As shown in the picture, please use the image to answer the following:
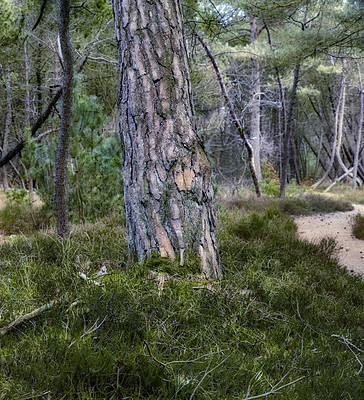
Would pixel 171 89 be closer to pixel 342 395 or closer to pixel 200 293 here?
pixel 200 293

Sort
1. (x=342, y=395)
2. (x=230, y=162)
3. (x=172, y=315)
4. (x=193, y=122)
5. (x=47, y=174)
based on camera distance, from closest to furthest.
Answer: (x=342, y=395) → (x=172, y=315) → (x=193, y=122) → (x=47, y=174) → (x=230, y=162)

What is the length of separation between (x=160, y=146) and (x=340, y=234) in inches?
179

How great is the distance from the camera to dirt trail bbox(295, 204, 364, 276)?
437 centimetres

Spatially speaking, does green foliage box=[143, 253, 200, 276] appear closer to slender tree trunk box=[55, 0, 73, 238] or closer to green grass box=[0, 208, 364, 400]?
green grass box=[0, 208, 364, 400]

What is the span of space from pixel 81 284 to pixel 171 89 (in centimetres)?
155

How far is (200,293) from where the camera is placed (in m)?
2.17

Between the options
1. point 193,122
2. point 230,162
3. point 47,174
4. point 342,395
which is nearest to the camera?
point 342,395

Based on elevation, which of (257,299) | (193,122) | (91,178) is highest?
(193,122)

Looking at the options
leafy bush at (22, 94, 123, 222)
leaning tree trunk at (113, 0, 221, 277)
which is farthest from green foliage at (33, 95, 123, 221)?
leaning tree trunk at (113, 0, 221, 277)

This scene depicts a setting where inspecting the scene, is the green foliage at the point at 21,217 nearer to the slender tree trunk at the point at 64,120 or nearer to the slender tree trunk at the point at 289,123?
the slender tree trunk at the point at 64,120

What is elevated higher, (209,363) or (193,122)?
(193,122)

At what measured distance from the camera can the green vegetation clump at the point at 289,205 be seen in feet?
24.0

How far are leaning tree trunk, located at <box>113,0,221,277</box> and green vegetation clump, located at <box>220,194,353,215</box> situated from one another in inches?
175

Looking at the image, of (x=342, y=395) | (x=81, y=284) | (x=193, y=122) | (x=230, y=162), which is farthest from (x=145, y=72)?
(x=230, y=162)
